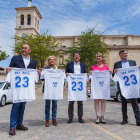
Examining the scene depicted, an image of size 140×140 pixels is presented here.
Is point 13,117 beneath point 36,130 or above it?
above

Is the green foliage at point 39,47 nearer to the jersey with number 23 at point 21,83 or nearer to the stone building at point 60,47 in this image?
the stone building at point 60,47

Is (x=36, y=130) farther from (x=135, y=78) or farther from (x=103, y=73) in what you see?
(x=135, y=78)

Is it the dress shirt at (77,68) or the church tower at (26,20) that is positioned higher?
the church tower at (26,20)

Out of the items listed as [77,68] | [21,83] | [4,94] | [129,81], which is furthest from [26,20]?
[129,81]

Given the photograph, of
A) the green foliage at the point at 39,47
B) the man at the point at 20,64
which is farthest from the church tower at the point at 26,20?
the man at the point at 20,64

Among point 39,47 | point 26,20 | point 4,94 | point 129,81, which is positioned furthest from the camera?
point 26,20

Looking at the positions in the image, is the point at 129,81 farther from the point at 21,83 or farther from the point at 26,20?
the point at 26,20

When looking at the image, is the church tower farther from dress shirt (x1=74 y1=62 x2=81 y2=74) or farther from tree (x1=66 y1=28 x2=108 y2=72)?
dress shirt (x1=74 y1=62 x2=81 y2=74)

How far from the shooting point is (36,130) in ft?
16.3

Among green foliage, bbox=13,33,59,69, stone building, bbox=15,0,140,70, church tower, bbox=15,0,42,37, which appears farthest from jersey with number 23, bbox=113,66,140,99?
church tower, bbox=15,0,42,37

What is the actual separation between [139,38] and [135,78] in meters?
50.1

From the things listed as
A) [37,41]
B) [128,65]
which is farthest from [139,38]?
[128,65]

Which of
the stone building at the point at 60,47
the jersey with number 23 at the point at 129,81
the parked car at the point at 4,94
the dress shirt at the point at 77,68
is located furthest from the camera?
the stone building at the point at 60,47

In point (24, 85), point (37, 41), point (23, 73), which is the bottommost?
point (24, 85)
